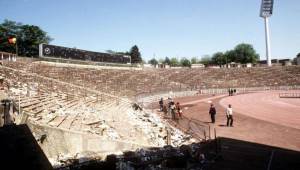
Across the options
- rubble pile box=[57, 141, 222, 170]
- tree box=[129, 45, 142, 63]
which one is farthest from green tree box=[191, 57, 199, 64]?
rubble pile box=[57, 141, 222, 170]

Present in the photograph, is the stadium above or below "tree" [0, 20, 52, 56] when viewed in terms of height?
below

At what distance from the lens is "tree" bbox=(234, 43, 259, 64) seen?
141 metres

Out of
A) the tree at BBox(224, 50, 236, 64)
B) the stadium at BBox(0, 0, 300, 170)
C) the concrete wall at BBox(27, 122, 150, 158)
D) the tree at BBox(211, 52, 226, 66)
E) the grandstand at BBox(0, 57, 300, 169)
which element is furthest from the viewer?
the tree at BBox(211, 52, 226, 66)

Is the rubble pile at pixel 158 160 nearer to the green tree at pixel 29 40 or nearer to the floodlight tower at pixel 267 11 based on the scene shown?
the green tree at pixel 29 40

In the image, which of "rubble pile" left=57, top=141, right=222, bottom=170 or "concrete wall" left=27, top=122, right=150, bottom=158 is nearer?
"rubble pile" left=57, top=141, right=222, bottom=170

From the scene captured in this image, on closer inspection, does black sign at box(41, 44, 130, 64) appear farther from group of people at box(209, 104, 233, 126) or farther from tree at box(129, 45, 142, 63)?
tree at box(129, 45, 142, 63)

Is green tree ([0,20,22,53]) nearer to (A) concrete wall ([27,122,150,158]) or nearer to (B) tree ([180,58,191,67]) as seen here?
(A) concrete wall ([27,122,150,158])

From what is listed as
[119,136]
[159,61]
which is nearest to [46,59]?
[119,136]

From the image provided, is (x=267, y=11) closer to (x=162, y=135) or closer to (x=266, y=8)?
(x=266, y=8)

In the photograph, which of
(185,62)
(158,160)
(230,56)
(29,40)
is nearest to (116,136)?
(158,160)

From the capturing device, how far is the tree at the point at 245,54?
461ft

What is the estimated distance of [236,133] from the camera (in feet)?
56.9

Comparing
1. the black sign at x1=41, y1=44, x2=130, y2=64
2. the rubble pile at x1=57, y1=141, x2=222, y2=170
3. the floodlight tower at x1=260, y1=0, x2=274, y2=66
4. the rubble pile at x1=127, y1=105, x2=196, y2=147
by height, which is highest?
the floodlight tower at x1=260, y1=0, x2=274, y2=66

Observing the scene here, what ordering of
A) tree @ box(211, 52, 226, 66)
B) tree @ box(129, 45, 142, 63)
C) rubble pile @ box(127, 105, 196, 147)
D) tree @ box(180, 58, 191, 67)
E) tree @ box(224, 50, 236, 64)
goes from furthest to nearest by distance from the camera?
1. tree @ box(180, 58, 191, 67)
2. tree @ box(211, 52, 226, 66)
3. tree @ box(224, 50, 236, 64)
4. tree @ box(129, 45, 142, 63)
5. rubble pile @ box(127, 105, 196, 147)
